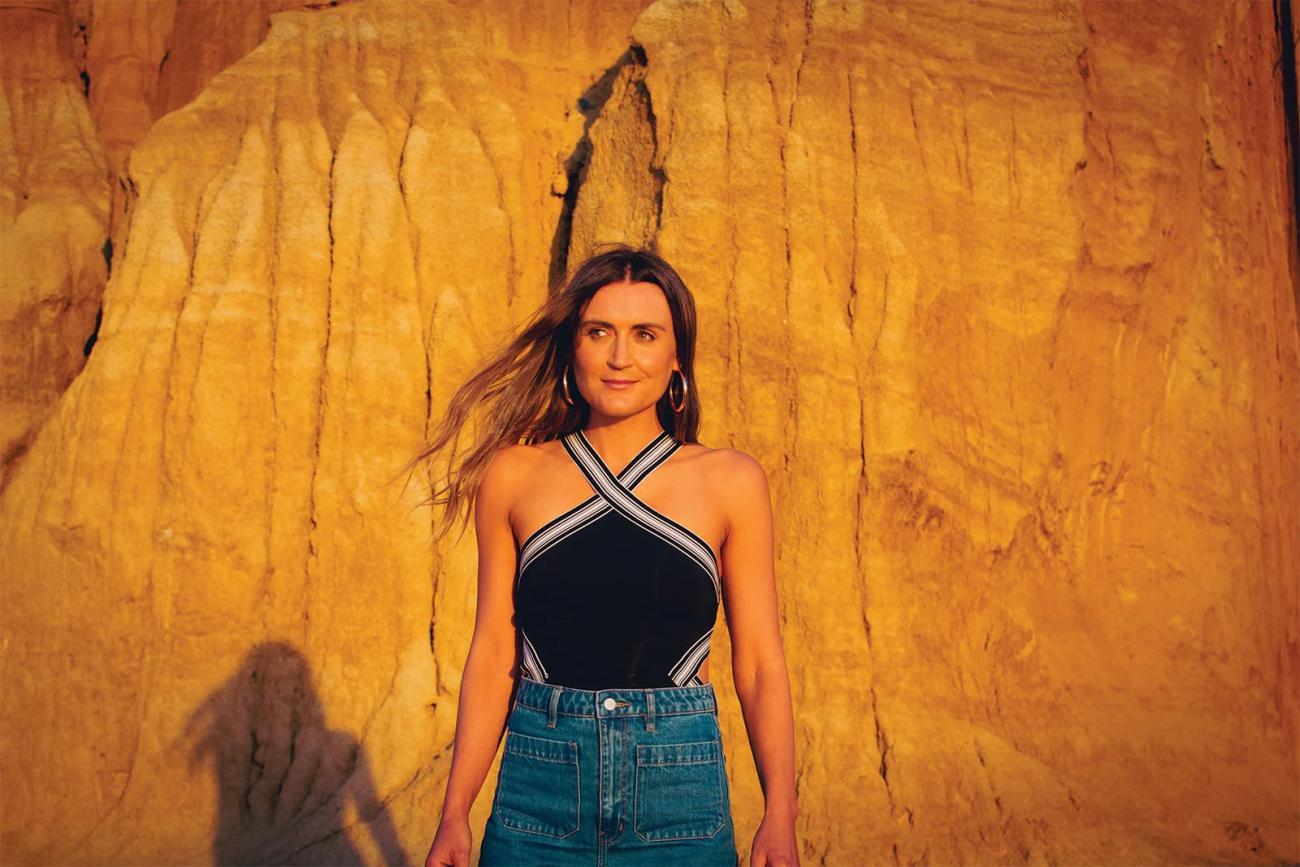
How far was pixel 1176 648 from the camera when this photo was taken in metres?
11.6

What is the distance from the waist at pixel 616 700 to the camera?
2.70 meters

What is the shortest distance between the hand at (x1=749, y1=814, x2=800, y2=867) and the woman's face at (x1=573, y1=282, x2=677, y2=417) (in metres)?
0.94

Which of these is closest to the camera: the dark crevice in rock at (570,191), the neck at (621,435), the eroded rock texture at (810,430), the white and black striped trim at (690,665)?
the white and black striped trim at (690,665)

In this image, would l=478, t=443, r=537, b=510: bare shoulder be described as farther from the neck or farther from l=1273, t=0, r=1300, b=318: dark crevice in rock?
l=1273, t=0, r=1300, b=318: dark crevice in rock

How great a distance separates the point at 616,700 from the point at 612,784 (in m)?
0.17

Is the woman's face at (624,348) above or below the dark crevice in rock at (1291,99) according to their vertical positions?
below

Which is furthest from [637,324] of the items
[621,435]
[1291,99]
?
[1291,99]

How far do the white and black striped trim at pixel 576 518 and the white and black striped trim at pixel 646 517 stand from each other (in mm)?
18

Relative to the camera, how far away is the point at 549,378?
10.7 ft

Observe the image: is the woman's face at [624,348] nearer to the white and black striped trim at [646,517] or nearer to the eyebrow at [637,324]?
the eyebrow at [637,324]

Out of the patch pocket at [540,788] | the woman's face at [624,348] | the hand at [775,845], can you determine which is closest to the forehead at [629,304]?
the woman's face at [624,348]

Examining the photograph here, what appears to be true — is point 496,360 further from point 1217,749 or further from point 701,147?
point 1217,749

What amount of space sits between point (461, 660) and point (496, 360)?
29.1ft

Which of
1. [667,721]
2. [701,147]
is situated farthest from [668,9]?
[667,721]
